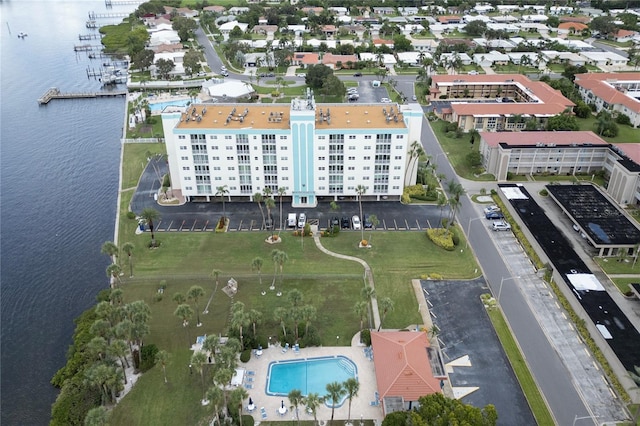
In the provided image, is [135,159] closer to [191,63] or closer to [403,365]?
[191,63]

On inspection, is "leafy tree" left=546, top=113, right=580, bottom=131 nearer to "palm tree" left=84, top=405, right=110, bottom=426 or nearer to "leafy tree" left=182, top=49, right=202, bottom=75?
"palm tree" left=84, top=405, right=110, bottom=426

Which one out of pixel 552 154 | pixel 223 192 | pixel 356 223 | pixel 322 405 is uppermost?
pixel 552 154

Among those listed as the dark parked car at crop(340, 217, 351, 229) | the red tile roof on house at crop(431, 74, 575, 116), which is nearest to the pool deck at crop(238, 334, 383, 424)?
the dark parked car at crop(340, 217, 351, 229)

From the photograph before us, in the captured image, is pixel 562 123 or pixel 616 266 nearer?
pixel 616 266

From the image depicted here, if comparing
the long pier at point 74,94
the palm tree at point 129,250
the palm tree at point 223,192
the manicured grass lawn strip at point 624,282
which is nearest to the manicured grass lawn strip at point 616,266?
the manicured grass lawn strip at point 624,282

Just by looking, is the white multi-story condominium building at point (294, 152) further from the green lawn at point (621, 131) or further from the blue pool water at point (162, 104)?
the green lawn at point (621, 131)

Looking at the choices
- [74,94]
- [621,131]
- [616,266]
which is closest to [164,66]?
[74,94]

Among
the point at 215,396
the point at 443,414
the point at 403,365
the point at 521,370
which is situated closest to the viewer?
the point at 443,414

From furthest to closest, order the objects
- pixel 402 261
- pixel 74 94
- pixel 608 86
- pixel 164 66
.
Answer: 1. pixel 164 66
2. pixel 74 94
3. pixel 608 86
4. pixel 402 261
